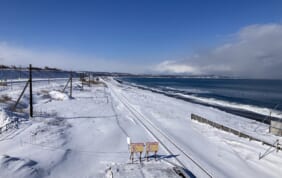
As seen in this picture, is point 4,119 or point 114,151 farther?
point 4,119

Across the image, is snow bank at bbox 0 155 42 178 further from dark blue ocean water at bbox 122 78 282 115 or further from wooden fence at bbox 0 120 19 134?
dark blue ocean water at bbox 122 78 282 115

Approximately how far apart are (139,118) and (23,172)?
1499 cm

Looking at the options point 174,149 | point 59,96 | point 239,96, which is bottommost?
point 239,96

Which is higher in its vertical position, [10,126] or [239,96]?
[10,126]

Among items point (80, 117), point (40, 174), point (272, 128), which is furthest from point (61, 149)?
point (272, 128)

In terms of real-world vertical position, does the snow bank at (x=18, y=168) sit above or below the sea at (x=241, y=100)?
above

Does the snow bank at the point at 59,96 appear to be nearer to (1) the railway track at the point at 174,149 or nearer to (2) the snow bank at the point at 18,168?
(1) the railway track at the point at 174,149

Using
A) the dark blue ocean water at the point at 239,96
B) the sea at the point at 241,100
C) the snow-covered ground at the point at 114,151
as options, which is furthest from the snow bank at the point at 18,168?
the dark blue ocean water at the point at 239,96

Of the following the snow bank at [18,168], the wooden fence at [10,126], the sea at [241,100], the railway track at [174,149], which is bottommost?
the sea at [241,100]

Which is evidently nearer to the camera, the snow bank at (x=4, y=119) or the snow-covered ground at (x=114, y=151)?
the snow-covered ground at (x=114, y=151)

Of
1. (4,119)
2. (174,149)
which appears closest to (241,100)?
(174,149)

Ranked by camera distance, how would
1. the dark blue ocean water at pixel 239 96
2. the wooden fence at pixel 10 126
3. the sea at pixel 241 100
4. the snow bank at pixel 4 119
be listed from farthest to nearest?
the dark blue ocean water at pixel 239 96
the sea at pixel 241 100
the snow bank at pixel 4 119
the wooden fence at pixel 10 126

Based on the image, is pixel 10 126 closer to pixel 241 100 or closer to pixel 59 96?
pixel 59 96

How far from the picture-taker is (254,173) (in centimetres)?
1143
